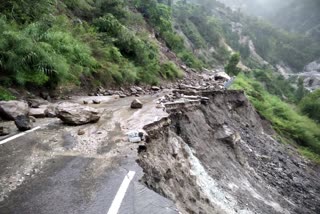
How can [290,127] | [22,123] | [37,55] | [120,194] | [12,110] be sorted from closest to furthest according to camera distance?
[120,194]
[22,123]
[12,110]
[37,55]
[290,127]

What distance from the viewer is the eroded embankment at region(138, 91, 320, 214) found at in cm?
783

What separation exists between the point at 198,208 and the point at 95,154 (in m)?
2.68

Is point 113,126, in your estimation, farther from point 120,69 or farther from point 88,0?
point 88,0

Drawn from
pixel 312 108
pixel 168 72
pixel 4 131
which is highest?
pixel 312 108

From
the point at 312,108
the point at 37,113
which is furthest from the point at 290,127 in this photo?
the point at 37,113

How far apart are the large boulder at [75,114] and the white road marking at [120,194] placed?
11.4 ft

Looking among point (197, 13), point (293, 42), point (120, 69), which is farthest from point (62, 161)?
point (293, 42)

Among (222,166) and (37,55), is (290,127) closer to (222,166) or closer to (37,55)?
(222,166)

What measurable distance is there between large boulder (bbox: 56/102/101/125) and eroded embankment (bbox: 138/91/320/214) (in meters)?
1.74

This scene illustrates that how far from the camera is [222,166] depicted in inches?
492

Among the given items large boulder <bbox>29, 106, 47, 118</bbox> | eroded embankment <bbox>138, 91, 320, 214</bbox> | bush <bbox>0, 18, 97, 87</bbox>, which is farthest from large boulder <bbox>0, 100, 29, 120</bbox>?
eroded embankment <bbox>138, 91, 320, 214</bbox>

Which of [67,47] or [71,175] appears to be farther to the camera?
[67,47]

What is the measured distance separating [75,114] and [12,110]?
70.3 inches

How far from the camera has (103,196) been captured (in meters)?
5.21
